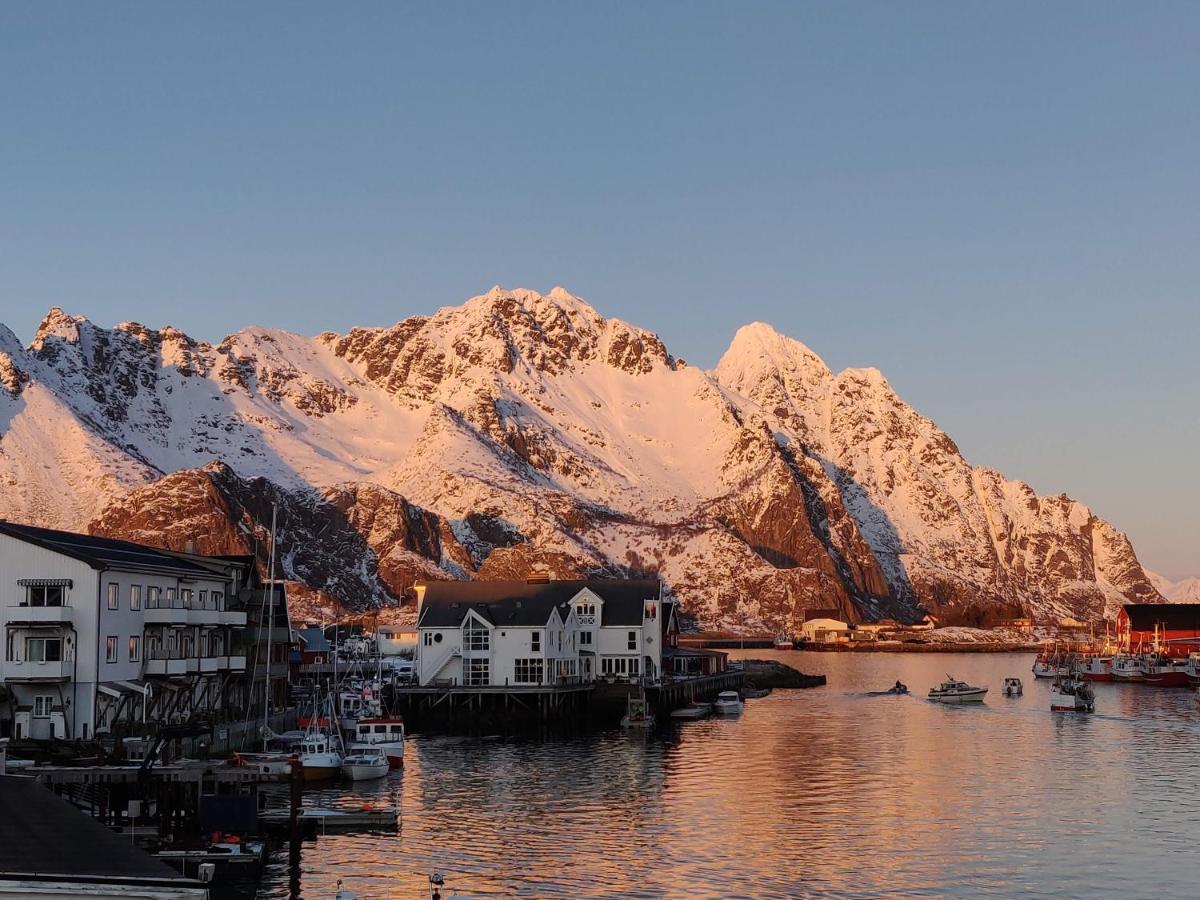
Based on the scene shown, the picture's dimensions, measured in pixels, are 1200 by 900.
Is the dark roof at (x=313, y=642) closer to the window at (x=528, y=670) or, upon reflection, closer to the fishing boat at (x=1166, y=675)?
the window at (x=528, y=670)

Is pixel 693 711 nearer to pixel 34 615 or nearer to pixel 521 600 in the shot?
pixel 521 600

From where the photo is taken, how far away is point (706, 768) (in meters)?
90.8

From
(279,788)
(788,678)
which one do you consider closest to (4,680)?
(279,788)

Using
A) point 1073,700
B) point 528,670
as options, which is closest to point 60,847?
point 528,670

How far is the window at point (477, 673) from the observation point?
126938 millimetres

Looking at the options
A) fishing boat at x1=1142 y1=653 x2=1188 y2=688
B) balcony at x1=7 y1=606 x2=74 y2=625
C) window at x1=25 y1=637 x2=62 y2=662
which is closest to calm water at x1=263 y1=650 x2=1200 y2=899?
window at x1=25 y1=637 x2=62 y2=662

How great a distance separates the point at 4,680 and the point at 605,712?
217ft

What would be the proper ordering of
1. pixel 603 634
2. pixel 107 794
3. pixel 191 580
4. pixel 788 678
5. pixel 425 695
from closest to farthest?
pixel 107 794 < pixel 191 580 < pixel 425 695 < pixel 603 634 < pixel 788 678

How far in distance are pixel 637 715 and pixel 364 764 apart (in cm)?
4271

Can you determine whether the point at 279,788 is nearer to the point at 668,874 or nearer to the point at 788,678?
the point at 668,874

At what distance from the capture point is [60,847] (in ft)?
102

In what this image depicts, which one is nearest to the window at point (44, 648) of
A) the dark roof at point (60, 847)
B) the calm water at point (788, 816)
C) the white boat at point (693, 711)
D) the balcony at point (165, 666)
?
the balcony at point (165, 666)

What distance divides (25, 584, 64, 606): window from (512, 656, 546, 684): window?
182 feet

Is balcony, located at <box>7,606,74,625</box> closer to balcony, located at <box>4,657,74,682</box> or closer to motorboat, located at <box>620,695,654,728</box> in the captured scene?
balcony, located at <box>4,657,74,682</box>
